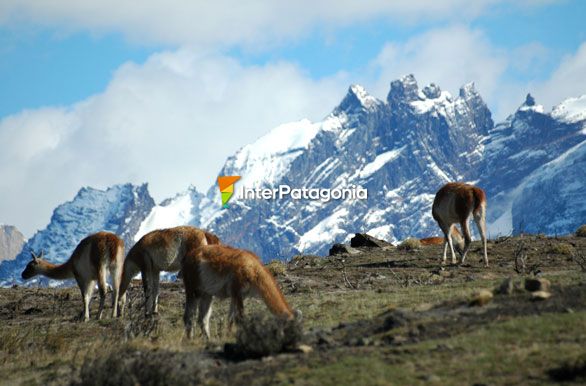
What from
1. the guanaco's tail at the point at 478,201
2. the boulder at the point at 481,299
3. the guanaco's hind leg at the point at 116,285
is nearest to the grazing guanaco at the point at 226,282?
the boulder at the point at 481,299

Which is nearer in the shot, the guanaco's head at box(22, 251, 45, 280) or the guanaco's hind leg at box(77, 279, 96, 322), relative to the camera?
the guanaco's hind leg at box(77, 279, 96, 322)

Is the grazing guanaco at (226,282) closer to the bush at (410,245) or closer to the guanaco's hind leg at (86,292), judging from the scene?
the guanaco's hind leg at (86,292)

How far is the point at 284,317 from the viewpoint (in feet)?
Answer: 47.1

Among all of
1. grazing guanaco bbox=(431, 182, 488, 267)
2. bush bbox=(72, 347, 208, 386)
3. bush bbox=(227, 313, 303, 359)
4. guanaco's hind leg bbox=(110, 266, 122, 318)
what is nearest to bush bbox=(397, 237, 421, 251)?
grazing guanaco bbox=(431, 182, 488, 267)

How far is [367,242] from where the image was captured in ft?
125

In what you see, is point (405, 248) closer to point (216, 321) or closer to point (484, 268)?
point (484, 268)

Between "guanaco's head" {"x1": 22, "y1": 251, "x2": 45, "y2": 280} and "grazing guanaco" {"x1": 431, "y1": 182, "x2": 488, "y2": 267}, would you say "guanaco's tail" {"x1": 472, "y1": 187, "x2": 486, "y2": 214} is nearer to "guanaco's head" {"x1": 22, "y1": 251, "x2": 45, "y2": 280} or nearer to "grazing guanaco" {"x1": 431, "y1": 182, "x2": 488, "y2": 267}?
"grazing guanaco" {"x1": 431, "y1": 182, "x2": 488, "y2": 267}

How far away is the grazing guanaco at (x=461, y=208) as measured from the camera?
28109 millimetres

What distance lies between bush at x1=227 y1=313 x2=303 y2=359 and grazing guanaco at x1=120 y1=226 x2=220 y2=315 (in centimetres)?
736

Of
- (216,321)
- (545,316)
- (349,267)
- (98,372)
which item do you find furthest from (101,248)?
(545,316)

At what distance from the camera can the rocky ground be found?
11.8 meters

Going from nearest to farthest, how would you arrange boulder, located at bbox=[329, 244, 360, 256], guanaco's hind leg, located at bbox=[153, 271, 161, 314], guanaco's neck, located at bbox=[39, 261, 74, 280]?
guanaco's hind leg, located at bbox=[153, 271, 161, 314] → guanaco's neck, located at bbox=[39, 261, 74, 280] → boulder, located at bbox=[329, 244, 360, 256]

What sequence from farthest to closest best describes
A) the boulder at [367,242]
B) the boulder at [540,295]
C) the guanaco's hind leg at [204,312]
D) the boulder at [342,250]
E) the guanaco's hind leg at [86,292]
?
the boulder at [367,242] < the boulder at [342,250] < the guanaco's hind leg at [86,292] < the guanaco's hind leg at [204,312] < the boulder at [540,295]

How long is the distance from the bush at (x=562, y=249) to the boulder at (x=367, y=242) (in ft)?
30.1
